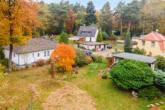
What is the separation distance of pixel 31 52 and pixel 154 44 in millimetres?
23392

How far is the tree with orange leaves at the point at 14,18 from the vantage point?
61.9ft

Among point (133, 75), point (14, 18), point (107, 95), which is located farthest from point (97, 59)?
point (14, 18)

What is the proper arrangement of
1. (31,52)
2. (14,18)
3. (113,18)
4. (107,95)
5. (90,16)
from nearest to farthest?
(107,95)
(14,18)
(31,52)
(113,18)
(90,16)

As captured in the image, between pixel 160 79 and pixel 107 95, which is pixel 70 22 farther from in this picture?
pixel 160 79

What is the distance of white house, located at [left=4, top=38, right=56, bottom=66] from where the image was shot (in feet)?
78.8

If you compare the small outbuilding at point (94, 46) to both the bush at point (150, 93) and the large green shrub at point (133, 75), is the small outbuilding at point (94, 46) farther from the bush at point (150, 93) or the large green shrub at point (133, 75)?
the bush at point (150, 93)

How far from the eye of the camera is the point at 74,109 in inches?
493

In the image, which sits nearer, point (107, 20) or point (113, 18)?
point (107, 20)

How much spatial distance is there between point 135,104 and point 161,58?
38.5 feet

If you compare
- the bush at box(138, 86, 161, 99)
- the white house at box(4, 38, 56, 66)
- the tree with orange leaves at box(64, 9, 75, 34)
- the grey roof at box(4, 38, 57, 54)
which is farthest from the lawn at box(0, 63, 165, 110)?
the tree with orange leaves at box(64, 9, 75, 34)

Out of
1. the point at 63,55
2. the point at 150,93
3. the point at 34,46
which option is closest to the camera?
the point at 150,93

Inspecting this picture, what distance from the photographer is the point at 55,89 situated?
16.2m

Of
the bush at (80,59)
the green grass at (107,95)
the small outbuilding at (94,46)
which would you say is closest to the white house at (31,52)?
the bush at (80,59)

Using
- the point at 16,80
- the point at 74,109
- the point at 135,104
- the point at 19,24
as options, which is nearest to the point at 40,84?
the point at 16,80
